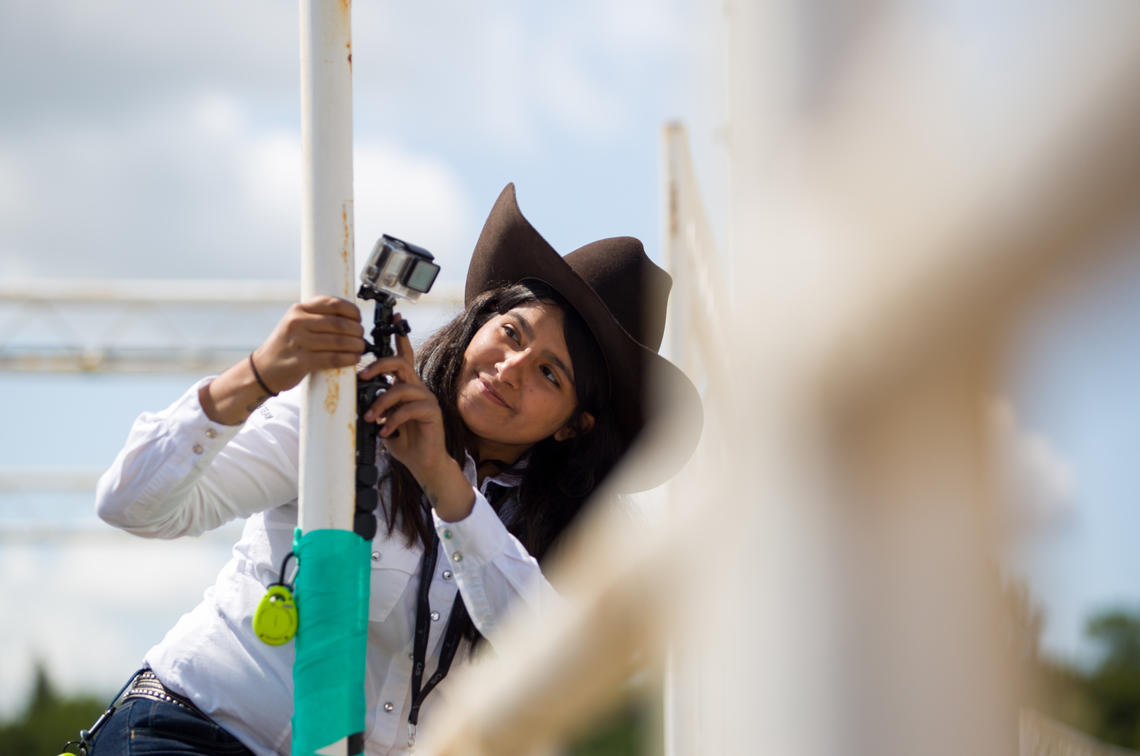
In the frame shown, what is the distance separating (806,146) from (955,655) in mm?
194

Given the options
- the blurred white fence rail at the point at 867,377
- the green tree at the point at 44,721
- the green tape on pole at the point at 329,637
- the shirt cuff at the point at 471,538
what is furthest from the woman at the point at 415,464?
the green tree at the point at 44,721

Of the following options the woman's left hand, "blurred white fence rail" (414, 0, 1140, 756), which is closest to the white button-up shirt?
the woman's left hand

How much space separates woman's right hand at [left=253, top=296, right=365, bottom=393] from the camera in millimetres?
→ 1461

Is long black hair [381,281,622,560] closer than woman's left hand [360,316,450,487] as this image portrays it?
No

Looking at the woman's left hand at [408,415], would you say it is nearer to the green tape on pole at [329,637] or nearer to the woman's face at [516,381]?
the green tape on pole at [329,637]

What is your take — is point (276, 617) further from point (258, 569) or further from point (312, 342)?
point (258, 569)

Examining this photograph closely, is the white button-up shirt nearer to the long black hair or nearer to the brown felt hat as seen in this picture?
the long black hair

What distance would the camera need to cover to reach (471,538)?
5.99 feet

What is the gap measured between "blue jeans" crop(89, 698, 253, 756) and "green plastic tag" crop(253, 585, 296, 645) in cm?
54

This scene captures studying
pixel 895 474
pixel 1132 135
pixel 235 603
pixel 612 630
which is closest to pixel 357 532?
pixel 235 603

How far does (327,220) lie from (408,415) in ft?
0.99

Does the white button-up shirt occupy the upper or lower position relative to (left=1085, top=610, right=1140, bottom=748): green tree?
lower

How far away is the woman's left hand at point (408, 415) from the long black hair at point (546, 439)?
0.53 meters

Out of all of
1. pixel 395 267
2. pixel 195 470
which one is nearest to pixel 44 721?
pixel 195 470
